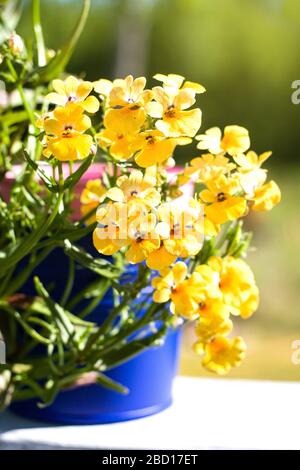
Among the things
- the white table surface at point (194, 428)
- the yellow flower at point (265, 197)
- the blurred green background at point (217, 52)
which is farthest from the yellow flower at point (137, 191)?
the blurred green background at point (217, 52)

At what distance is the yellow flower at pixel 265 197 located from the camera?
826 millimetres

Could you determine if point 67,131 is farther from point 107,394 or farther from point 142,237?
point 107,394

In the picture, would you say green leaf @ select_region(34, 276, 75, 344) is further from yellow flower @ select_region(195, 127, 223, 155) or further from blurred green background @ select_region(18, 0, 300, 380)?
blurred green background @ select_region(18, 0, 300, 380)

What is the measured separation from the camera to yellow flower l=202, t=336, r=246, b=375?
2.91ft

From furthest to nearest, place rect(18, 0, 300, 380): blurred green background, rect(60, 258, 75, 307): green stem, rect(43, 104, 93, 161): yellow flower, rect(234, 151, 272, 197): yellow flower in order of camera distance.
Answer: rect(18, 0, 300, 380): blurred green background
rect(60, 258, 75, 307): green stem
rect(234, 151, 272, 197): yellow flower
rect(43, 104, 93, 161): yellow flower

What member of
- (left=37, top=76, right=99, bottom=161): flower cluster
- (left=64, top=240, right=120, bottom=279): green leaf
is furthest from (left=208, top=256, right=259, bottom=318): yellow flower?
(left=37, top=76, right=99, bottom=161): flower cluster

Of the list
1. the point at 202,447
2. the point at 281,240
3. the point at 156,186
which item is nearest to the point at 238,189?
the point at 156,186

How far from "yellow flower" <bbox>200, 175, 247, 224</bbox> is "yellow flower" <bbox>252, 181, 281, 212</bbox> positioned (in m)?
0.04

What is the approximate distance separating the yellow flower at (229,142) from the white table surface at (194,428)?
37 centimetres

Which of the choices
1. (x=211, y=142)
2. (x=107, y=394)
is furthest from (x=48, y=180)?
(x=107, y=394)

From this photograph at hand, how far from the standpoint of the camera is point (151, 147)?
0.74 m

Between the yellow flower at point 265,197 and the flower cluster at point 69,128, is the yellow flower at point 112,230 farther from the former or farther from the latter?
the yellow flower at point 265,197

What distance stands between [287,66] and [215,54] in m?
0.58

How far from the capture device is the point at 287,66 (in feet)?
21.5
